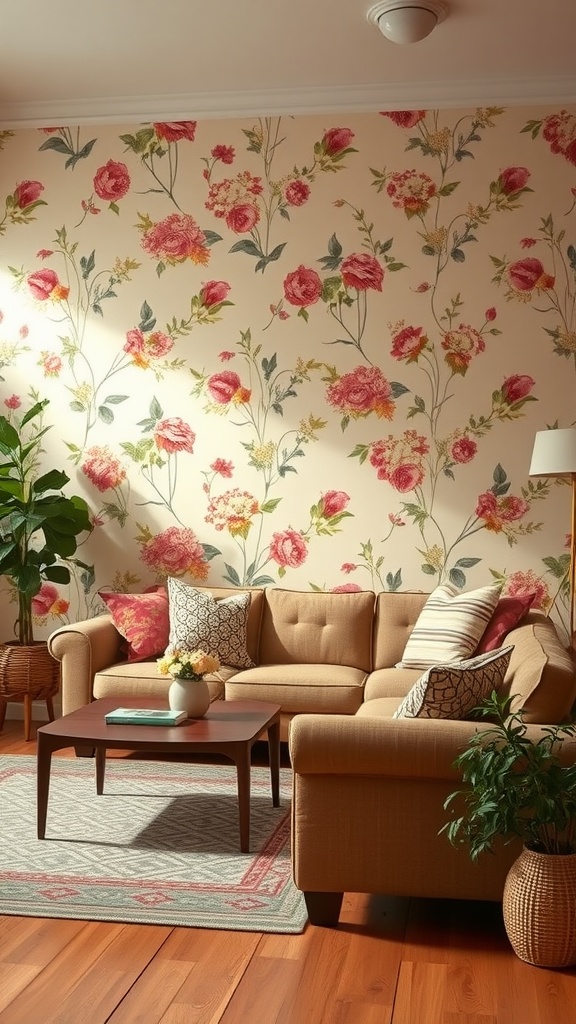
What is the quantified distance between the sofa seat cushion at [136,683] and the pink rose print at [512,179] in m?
2.77

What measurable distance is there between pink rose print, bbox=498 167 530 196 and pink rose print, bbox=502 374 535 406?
92 cm

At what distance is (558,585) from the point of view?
5184mm

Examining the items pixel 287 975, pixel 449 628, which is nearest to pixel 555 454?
pixel 449 628

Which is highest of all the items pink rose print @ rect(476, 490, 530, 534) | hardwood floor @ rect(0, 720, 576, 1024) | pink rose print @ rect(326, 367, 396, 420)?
pink rose print @ rect(326, 367, 396, 420)

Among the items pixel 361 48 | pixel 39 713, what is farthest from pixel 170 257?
pixel 39 713

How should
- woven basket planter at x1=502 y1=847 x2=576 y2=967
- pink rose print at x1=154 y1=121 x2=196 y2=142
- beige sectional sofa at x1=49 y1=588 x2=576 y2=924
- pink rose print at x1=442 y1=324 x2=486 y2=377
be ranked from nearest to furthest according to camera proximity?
1. woven basket planter at x1=502 y1=847 x2=576 y2=967
2. beige sectional sofa at x1=49 y1=588 x2=576 y2=924
3. pink rose print at x1=442 y1=324 x2=486 y2=377
4. pink rose print at x1=154 y1=121 x2=196 y2=142

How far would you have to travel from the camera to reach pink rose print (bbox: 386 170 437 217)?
5285mm

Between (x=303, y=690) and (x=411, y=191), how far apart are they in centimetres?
258

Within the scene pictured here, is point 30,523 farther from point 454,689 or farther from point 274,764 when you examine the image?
point 454,689

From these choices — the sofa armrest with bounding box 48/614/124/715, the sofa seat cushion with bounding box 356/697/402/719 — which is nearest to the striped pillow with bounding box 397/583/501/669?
the sofa seat cushion with bounding box 356/697/402/719

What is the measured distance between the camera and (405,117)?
5281mm

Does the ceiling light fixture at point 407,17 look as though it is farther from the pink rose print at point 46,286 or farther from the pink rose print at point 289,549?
the pink rose print at point 289,549

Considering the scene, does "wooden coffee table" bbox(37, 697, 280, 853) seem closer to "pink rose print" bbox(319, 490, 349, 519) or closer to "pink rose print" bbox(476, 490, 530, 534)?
"pink rose print" bbox(319, 490, 349, 519)

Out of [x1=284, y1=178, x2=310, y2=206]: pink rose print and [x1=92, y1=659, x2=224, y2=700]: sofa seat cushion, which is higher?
[x1=284, y1=178, x2=310, y2=206]: pink rose print
